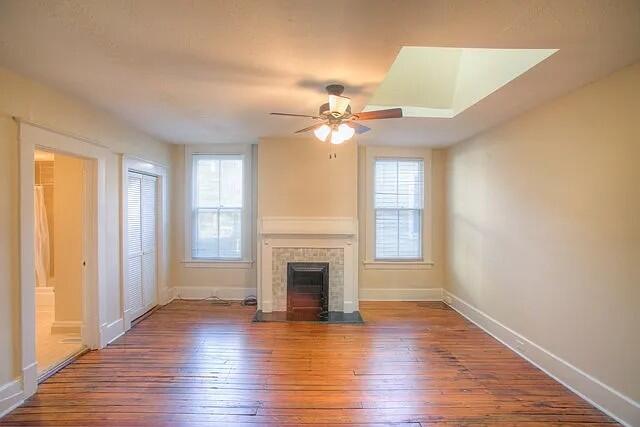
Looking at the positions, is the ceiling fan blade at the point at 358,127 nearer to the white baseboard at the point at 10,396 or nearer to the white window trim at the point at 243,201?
the white window trim at the point at 243,201

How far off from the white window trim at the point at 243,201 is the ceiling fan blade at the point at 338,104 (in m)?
2.87

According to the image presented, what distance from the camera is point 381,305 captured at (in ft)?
16.5

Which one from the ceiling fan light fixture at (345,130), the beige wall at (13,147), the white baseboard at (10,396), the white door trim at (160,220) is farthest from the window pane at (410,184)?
the white baseboard at (10,396)

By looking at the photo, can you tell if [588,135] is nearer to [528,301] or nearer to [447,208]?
[528,301]

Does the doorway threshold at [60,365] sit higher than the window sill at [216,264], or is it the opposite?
the window sill at [216,264]

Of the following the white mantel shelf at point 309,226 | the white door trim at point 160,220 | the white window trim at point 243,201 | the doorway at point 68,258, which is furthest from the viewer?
the white window trim at point 243,201

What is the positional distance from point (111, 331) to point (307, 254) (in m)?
2.45

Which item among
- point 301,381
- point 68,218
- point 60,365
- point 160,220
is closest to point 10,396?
point 60,365

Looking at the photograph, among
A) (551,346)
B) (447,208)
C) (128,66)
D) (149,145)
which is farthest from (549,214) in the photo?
(149,145)

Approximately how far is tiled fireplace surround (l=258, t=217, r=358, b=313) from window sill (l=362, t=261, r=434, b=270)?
670 millimetres

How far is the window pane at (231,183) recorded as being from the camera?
5.26 m

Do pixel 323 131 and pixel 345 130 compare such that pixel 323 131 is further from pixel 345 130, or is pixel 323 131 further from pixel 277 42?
pixel 277 42

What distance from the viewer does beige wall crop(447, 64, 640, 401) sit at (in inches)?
89.8

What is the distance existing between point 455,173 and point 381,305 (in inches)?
89.4
